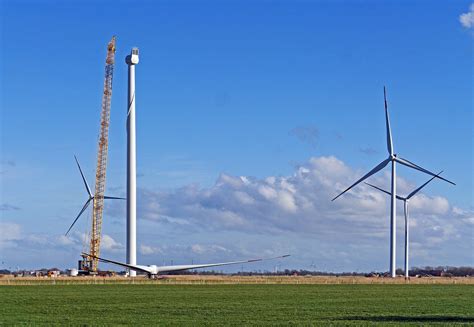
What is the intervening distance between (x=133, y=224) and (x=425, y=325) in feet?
373

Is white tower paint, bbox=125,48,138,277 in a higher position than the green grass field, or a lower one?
higher

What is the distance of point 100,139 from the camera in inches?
7446

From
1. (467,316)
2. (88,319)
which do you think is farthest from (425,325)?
(88,319)

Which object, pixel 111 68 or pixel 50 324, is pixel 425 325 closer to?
pixel 50 324

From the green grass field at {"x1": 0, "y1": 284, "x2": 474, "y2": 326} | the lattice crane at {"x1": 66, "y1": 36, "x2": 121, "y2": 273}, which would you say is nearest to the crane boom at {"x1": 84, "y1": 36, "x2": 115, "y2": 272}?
the lattice crane at {"x1": 66, "y1": 36, "x2": 121, "y2": 273}

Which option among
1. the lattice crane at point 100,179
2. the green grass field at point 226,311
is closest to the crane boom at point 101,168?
the lattice crane at point 100,179

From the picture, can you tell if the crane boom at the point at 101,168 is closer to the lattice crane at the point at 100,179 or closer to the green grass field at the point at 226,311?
the lattice crane at the point at 100,179

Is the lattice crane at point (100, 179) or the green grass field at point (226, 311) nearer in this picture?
the green grass field at point (226, 311)

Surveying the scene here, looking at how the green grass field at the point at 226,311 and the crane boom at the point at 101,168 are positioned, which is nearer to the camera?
the green grass field at the point at 226,311

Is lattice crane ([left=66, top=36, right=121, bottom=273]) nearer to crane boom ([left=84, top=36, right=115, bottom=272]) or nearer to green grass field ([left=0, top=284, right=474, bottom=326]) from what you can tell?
crane boom ([left=84, top=36, right=115, bottom=272])

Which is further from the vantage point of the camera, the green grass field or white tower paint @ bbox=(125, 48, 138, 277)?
white tower paint @ bbox=(125, 48, 138, 277)

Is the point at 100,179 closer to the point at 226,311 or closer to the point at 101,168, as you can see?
the point at 101,168

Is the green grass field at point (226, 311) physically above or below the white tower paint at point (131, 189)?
below

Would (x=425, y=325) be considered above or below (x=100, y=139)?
below
